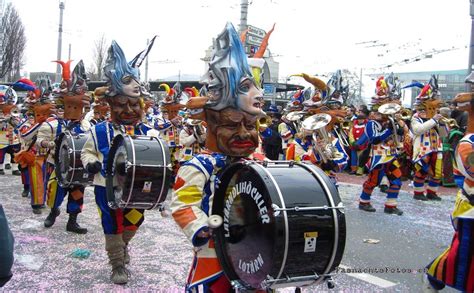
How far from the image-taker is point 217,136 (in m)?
3.20

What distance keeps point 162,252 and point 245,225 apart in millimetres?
3234

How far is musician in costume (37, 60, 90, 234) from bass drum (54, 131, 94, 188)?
1.01 ft

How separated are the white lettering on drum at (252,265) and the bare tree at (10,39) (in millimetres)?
23126

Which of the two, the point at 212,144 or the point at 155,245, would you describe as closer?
the point at 212,144

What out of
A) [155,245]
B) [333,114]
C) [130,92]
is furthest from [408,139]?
[130,92]

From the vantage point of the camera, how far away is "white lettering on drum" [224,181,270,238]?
2.53 metres

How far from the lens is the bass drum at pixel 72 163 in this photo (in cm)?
598

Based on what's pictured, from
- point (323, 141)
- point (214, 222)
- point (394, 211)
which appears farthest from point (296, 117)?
point (214, 222)

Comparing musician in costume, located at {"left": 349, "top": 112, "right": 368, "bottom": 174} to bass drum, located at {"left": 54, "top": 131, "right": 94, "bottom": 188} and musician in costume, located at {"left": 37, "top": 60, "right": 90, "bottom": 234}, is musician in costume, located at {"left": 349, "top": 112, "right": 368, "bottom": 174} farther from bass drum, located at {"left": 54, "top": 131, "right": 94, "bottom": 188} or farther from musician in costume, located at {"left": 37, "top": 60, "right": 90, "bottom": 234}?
bass drum, located at {"left": 54, "top": 131, "right": 94, "bottom": 188}

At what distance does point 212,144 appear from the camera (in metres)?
3.24

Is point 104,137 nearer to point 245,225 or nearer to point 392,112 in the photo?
point 245,225

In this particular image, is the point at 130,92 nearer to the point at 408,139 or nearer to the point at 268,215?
the point at 268,215

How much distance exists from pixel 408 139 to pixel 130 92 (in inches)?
279

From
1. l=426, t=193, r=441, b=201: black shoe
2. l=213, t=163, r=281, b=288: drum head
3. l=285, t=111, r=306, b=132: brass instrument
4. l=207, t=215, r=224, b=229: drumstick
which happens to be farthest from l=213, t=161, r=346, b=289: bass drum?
l=426, t=193, r=441, b=201: black shoe
